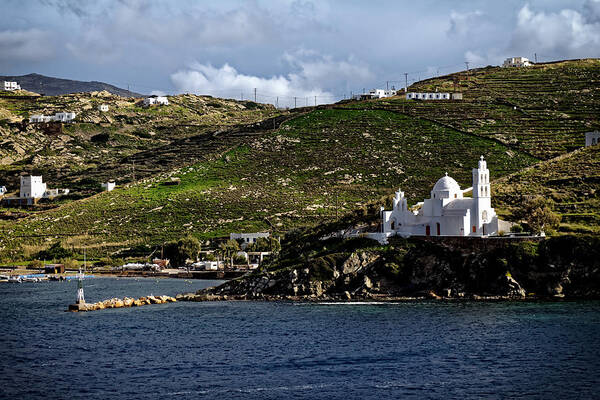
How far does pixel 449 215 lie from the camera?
86.1 m

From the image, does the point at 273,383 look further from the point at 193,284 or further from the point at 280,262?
the point at 193,284

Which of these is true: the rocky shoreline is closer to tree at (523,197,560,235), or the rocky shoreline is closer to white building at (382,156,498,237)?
tree at (523,197,560,235)

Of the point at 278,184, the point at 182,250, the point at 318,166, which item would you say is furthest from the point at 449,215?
the point at 318,166

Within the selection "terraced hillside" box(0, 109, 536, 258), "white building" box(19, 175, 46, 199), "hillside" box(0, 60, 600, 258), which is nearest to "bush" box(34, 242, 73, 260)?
"hillside" box(0, 60, 600, 258)

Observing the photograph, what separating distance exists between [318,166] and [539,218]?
78660 mm

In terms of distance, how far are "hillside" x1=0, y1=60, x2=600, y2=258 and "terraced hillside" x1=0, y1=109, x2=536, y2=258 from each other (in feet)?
0.86

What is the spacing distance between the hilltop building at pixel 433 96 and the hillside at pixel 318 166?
332 cm

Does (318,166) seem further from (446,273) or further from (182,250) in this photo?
(446,273)

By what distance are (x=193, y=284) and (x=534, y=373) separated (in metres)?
66.9

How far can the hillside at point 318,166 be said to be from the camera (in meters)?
138

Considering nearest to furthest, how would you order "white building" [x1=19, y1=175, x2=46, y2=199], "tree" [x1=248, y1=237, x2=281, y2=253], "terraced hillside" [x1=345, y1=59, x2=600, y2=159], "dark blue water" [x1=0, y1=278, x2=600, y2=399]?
"dark blue water" [x1=0, y1=278, x2=600, y2=399] < "tree" [x1=248, y1=237, x2=281, y2=253] < "terraced hillside" [x1=345, y1=59, x2=600, y2=159] < "white building" [x1=19, y1=175, x2=46, y2=199]

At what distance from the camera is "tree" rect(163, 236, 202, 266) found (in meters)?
127

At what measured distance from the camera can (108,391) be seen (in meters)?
47.6


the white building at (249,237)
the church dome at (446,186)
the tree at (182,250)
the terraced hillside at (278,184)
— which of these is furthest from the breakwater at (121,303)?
the terraced hillside at (278,184)
